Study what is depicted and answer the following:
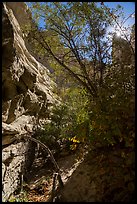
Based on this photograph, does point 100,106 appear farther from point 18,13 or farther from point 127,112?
point 18,13

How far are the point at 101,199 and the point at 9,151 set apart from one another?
11.2 ft

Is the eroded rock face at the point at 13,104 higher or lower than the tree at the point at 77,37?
lower

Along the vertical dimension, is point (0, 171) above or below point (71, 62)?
below

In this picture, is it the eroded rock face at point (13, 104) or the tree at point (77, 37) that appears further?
the tree at point (77, 37)

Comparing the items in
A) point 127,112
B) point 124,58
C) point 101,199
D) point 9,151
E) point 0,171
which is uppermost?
point 124,58

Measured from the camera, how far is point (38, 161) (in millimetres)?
9867

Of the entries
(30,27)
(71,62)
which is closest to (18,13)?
Result: (30,27)

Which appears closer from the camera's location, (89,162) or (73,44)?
(89,162)

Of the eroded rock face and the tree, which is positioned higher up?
the tree

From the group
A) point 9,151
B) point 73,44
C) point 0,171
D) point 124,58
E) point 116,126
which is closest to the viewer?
point 116,126

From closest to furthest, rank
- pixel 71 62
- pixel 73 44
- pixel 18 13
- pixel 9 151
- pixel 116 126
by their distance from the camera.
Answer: pixel 116 126
pixel 9 151
pixel 73 44
pixel 71 62
pixel 18 13

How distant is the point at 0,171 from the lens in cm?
610

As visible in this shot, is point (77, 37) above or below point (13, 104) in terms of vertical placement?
above

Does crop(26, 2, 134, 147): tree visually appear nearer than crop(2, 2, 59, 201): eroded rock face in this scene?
No
